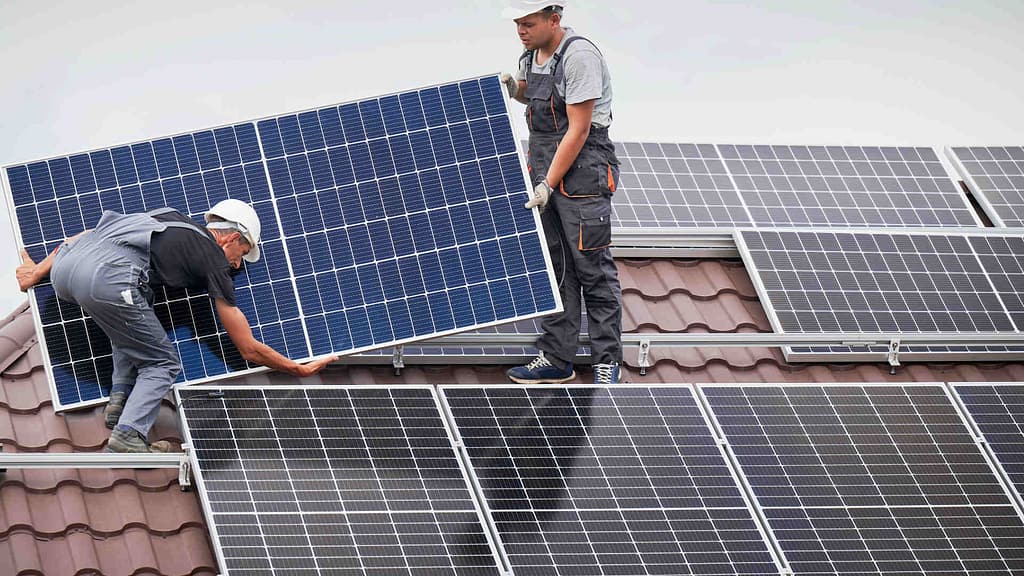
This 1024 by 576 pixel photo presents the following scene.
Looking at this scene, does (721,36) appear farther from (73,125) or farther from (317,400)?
(317,400)

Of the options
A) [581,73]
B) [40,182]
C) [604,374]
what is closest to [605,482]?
[604,374]

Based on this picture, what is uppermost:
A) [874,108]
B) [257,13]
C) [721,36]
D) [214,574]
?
[257,13]

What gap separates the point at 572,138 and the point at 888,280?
11.4 ft

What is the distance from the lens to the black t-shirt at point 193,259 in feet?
36.0

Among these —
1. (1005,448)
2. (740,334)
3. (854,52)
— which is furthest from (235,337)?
(854,52)

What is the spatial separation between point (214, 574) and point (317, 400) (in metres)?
1.54

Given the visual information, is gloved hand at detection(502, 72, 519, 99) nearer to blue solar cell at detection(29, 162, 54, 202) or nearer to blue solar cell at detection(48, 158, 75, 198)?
blue solar cell at detection(48, 158, 75, 198)

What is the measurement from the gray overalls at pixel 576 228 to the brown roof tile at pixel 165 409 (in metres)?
0.44

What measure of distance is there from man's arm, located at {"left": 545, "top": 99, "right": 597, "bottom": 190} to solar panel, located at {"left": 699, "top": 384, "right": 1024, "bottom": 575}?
202cm

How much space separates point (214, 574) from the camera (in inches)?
400

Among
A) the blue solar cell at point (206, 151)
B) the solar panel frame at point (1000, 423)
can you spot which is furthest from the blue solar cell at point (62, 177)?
the solar panel frame at point (1000, 423)

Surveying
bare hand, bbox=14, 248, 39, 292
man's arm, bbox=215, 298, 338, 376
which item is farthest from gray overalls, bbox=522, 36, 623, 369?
bare hand, bbox=14, 248, 39, 292

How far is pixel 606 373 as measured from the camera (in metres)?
11.9

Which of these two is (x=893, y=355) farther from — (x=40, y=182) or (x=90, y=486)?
(x=40, y=182)
